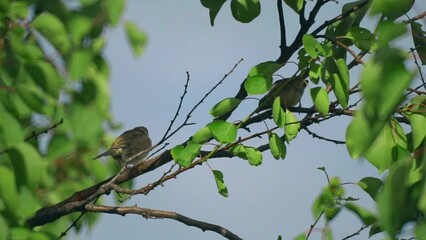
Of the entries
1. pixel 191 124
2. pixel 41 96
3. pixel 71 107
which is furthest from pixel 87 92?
pixel 191 124

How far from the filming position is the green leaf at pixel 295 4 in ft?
10.5

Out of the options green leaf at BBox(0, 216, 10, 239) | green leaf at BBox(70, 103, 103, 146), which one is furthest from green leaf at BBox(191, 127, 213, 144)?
green leaf at BBox(70, 103, 103, 146)

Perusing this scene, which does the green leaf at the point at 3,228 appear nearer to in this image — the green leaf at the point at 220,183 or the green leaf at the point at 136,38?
the green leaf at the point at 136,38

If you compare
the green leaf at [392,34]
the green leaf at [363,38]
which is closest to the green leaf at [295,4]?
the green leaf at [363,38]

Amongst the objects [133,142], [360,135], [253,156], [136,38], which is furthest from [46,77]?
[133,142]

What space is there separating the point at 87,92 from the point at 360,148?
443 millimetres

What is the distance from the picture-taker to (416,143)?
5.85 ft

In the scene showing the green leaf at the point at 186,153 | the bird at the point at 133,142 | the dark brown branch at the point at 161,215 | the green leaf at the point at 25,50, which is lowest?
the bird at the point at 133,142

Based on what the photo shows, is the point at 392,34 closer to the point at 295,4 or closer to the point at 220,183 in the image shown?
the point at 295,4

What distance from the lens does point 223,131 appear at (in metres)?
2.79

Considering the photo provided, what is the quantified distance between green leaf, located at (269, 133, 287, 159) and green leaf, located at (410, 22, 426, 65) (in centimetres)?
64

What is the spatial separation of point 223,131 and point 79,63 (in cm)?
164

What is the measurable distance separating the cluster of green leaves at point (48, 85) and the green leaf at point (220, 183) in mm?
1830

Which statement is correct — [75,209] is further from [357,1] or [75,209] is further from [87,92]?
[87,92]
